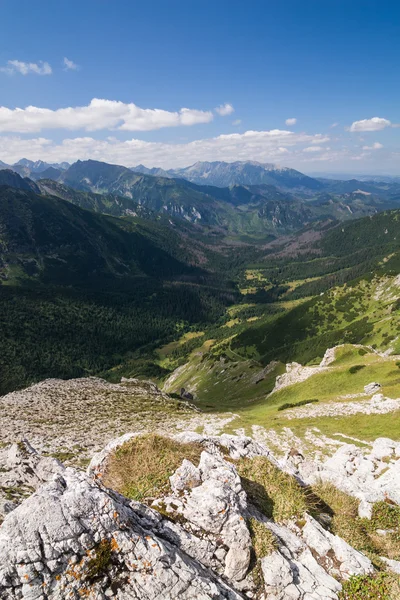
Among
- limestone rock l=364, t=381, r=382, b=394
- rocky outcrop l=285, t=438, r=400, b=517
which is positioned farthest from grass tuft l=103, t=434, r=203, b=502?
limestone rock l=364, t=381, r=382, b=394

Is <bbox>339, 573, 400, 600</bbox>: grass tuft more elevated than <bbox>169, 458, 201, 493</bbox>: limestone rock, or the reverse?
<bbox>169, 458, 201, 493</bbox>: limestone rock

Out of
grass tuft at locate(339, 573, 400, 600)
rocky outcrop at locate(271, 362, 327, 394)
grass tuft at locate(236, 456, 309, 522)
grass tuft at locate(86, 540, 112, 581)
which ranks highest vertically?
grass tuft at locate(86, 540, 112, 581)

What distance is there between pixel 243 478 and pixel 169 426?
129 feet

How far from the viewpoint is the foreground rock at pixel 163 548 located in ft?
28.7

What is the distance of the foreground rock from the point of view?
28.7ft

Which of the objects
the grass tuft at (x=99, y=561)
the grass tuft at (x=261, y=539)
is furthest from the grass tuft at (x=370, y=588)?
the grass tuft at (x=99, y=561)

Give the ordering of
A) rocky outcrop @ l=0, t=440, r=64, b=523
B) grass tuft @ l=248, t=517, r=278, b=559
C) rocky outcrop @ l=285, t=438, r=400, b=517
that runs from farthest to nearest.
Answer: rocky outcrop @ l=0, t=440, r=64, b=523 < rocky outcrop @ l=285, t=438, r=400, b=517 < grass tuft @ l=248, t=517, r=278, b=559

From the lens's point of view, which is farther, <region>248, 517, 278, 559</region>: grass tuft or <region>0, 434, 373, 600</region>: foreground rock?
<region>248, 517, 278, 559</region>: grass tuft

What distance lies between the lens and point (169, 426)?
5297 centimetres

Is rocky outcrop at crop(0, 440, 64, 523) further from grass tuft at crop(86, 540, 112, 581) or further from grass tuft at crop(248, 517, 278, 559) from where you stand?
grass tuft at crop(248, 517, 278, 559)

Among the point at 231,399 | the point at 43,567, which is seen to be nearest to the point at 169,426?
the point at 43,567

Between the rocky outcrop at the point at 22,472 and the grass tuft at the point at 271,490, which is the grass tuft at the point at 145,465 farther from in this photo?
the rocky outcrop at the point at 22,472

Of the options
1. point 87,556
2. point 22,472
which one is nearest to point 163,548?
point 87,556

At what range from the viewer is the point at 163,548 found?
10125 millimetres
